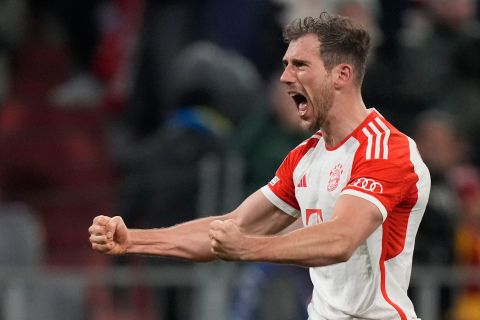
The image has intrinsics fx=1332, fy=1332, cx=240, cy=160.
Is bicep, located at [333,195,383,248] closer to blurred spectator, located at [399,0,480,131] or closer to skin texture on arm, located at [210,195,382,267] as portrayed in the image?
skin texture on arm, located at [210,195,382,267]

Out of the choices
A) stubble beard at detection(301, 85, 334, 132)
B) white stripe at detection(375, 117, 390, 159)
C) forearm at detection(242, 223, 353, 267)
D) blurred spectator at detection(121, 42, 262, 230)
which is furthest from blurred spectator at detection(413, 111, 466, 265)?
forearm at detection(242, 223, 353, 267)

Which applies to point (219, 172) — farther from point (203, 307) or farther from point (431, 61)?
point (431, 61)

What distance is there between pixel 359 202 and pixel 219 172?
3753 mm

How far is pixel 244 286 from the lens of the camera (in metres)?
8.98

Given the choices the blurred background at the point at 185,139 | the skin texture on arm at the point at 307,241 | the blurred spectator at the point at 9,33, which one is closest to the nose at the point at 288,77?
the skin texture on arm at the point at 307,241

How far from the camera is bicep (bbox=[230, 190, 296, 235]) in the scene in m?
6.07

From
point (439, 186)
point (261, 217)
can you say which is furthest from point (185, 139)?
point (261, 217)

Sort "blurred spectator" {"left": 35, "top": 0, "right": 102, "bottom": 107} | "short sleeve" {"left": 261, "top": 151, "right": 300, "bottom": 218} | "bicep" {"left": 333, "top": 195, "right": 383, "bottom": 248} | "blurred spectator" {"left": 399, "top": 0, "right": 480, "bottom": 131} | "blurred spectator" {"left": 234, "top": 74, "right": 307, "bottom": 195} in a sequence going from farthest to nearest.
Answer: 1. "blurred spectator" {"left": 35, "top": 0, "right": 102, "bottom": 107}
2. "blurred spectator" {"left": 399, "top": 0, "right": 480, "bottom": 131}
3. "blurred spectator" {"left": 234, "top": 74, "right": 307, "bottom": 195}
4. "short sleeve" {"left": 261, "top": 151, "right": 300, "bottom": 218}
5. "bicep" {"left": 333, "top": 195, "right": 383, "bottom": 248}

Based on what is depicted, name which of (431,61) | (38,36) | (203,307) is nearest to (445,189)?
(431,61)

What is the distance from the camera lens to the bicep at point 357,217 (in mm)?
5113

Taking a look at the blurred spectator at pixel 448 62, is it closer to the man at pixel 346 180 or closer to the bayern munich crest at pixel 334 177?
the man at pixel 346 180

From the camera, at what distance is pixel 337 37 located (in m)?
5.59

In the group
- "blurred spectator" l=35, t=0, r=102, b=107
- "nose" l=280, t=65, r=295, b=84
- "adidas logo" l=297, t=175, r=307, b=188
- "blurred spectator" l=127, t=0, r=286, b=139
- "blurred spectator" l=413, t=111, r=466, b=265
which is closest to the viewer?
"nose" l=280, t=65, r=295, b=84

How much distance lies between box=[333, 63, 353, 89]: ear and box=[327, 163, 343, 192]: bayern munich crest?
0.34 metres
